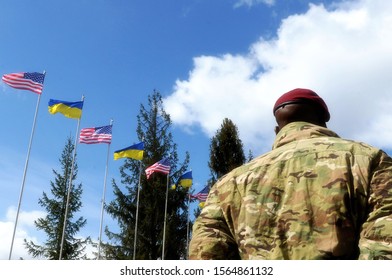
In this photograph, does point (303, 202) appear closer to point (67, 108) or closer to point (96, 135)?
point (67, 108)

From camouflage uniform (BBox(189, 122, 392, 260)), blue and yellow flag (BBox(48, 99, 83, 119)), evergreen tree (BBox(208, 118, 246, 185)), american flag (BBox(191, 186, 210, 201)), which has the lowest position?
camouflage uniform (BBox(189, 122, 392, 260))

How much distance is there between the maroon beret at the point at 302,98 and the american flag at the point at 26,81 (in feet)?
47.7

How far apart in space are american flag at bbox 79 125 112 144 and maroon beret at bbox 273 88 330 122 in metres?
16.6

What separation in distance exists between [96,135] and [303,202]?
17530 millimetres

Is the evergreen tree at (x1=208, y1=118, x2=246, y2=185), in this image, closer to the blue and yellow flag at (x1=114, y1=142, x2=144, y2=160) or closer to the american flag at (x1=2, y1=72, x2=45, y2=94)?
the blue and yellow flag at (x1=114, y1=142, x2=144, y2=160)

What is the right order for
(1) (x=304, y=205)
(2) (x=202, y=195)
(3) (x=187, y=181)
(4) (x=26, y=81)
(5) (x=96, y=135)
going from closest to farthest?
(1) (x=304, y=205) → (4) (x=26, y=81) → (5) (x=96, y=135) → (2) (x=202, y=195) → (3) (x=187, y=181)

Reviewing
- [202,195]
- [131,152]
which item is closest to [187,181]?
[202,195]

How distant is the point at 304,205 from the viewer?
1.82m

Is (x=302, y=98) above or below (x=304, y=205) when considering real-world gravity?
above

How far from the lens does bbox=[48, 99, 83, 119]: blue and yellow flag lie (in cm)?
1709

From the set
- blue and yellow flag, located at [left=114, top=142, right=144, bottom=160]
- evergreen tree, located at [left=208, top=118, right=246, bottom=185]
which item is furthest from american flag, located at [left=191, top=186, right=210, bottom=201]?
blue and yellow flag, located at [left=114, top=142, right=144, bottom=160]

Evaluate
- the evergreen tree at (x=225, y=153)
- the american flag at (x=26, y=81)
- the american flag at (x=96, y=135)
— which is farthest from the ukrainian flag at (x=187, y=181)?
the american flag at (x=26, y=81)

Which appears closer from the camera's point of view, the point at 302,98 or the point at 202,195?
the point at 302,98

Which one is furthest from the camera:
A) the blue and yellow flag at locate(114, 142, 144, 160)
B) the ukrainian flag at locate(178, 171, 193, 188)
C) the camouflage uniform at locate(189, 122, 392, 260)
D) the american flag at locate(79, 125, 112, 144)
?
the ukrainian flag at locate(178, 171, 193, 188)
